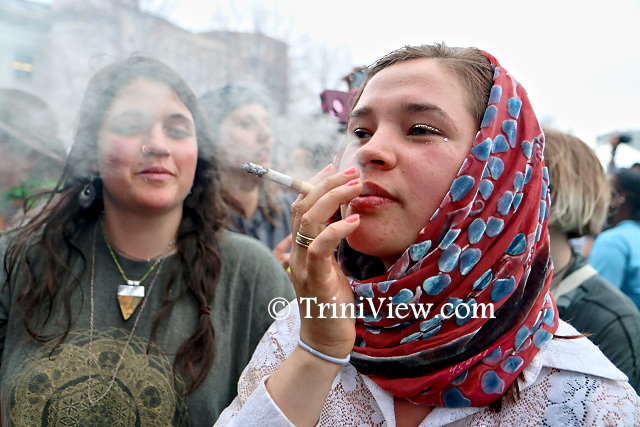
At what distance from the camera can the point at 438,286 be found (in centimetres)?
139

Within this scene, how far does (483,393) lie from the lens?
52.8 inches

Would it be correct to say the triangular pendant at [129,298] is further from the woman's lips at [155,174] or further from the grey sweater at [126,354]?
the woman's lips at [155,174]

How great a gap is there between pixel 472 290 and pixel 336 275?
36 centimetres

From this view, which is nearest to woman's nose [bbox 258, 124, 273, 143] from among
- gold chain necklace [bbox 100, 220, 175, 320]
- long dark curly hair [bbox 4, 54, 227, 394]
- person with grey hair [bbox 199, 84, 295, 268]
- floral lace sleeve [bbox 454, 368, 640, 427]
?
person with grey hair [bbox 199, 84, 295, 268]

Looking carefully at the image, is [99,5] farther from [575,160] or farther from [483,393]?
[483,393]

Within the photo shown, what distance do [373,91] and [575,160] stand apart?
1922mm

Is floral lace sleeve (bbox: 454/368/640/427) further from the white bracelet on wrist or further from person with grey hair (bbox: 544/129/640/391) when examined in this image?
person with grey hair (bbox: 544/129/640/391)

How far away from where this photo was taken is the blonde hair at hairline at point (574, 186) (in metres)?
2.91

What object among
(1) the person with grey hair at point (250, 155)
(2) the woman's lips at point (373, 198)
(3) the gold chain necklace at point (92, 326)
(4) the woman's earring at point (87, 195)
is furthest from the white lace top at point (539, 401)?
(1) the person with grey hair at point (250, 155)

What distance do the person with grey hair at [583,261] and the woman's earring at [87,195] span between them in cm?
231

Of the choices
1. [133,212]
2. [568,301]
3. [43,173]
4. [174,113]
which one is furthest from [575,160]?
[43,173]

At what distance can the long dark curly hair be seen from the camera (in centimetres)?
214

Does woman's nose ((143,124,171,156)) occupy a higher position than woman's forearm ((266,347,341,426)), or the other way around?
woman's nose ((143,124,171,156))

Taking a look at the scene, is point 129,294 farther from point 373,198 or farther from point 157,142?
point 373,198
